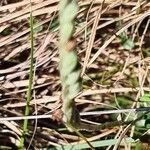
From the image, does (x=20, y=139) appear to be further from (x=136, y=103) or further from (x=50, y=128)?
(x=136, y=103)

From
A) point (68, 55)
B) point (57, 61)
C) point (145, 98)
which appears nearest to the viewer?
point (68, 55)

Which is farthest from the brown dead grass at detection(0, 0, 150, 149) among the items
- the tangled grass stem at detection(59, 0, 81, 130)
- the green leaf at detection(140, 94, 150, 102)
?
the tangled grass stem at detection(59, 0, 81, 130)

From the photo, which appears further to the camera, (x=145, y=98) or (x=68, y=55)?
(x=145, y=98)

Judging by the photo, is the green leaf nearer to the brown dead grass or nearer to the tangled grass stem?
the brown dead grass

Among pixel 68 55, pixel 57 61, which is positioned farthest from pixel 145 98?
pixel 68 55

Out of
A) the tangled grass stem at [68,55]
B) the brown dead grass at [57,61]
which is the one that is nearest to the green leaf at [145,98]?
the brown dead grass at [57,61]

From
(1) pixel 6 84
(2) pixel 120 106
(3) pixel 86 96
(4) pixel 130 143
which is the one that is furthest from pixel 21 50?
(4) pixel 130 143

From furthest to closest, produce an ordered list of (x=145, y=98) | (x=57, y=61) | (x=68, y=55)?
1. (x=57, y=61)
2. (x=145, y=98)
3. (x=68, y=55)

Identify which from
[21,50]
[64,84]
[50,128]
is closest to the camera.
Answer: [64,84]

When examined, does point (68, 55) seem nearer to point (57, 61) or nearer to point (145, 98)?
point (145, 98)

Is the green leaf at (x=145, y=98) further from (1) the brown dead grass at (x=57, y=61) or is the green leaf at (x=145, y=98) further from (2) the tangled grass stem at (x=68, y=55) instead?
(2) the tangled grass stem at (x=68, y=55)

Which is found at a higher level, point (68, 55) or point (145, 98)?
point (68, 55)
